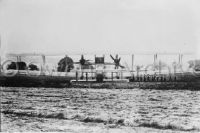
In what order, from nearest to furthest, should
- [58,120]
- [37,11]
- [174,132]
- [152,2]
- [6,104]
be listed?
[174,132] < [58,120] < [152,2] < [37,11] < [6,104]

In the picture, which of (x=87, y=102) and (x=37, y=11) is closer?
(x=37, y=11)

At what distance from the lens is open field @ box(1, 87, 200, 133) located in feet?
16.2

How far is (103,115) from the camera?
223 inches

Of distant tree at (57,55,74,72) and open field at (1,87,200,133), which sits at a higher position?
distant tree at (57,55,74,72)

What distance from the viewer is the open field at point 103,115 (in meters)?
4.93

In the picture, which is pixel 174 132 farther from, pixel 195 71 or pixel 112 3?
pixel 195 71

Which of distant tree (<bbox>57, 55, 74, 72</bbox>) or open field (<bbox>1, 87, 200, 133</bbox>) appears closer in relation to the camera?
open field (<bbox>1, 87, 200, 133</bbox>)

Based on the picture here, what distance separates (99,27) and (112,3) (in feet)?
3.03

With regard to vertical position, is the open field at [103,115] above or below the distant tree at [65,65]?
below

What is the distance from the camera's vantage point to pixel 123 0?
5.93 metres

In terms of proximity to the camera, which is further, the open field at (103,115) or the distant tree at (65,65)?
the distant tree at (65,65)

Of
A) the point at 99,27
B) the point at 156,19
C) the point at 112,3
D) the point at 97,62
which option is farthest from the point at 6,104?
the point at 97,62

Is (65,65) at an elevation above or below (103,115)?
above

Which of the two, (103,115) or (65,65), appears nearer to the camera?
(103,115)
